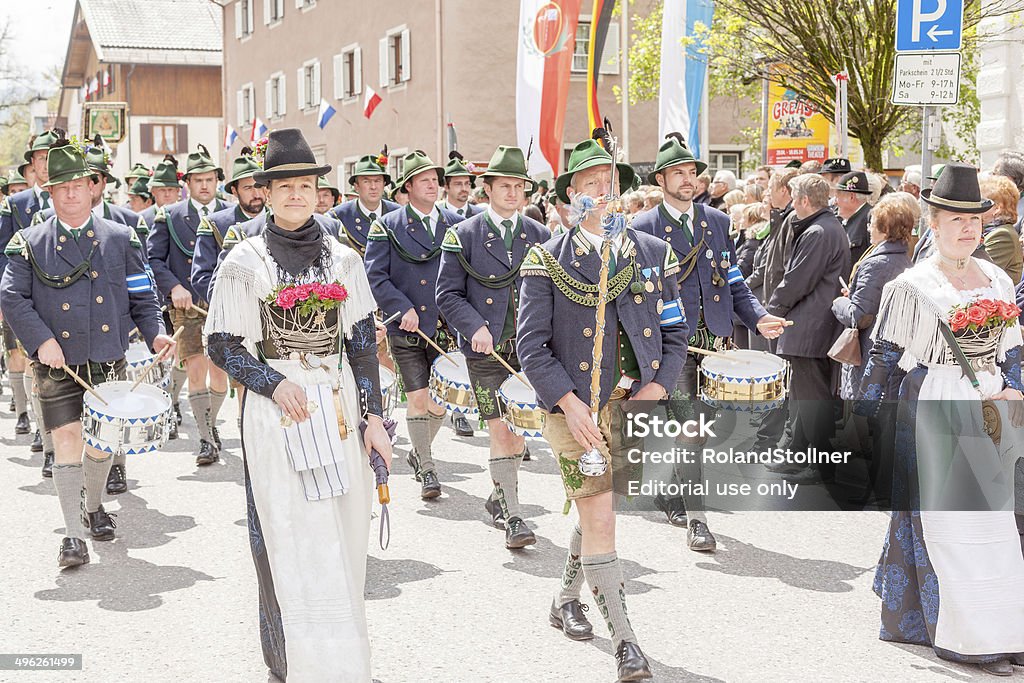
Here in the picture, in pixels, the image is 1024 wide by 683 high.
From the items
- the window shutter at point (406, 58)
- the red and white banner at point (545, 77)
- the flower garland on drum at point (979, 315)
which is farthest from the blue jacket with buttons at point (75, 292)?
the window shutter at point (406, 58)

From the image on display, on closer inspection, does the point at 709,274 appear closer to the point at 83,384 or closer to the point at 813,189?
the point at 813,189

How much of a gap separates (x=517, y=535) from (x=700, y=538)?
1.05 meters

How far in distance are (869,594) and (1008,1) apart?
468 inches

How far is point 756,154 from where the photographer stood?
33.1m

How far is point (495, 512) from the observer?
331 inches

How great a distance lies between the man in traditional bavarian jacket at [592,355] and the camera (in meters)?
5.43

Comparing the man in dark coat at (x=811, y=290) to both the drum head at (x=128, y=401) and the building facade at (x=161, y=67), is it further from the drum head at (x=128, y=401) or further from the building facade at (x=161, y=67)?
the building facade at (x=161, y=67)

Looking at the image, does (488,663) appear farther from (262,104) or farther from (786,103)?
(262,104)

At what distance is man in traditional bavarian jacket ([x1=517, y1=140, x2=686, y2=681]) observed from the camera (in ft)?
17.8

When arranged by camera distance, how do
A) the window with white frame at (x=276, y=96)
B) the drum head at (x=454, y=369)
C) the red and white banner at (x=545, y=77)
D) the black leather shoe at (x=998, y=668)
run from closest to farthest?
the black leather shoe at (x=998, y=668)
the drum head at (x=454, y=369)
the red and white banner at (x=545, y=77)
the window with white frame at (x=276, y=96)

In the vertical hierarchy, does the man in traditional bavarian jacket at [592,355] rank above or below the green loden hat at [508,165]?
below

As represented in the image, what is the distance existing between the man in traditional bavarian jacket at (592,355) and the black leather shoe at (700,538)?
6.97ft

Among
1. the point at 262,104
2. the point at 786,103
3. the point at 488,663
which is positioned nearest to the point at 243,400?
the point at 488,663

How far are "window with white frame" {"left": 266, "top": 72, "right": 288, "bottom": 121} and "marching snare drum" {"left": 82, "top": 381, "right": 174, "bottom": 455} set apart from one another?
3952 centimetres
